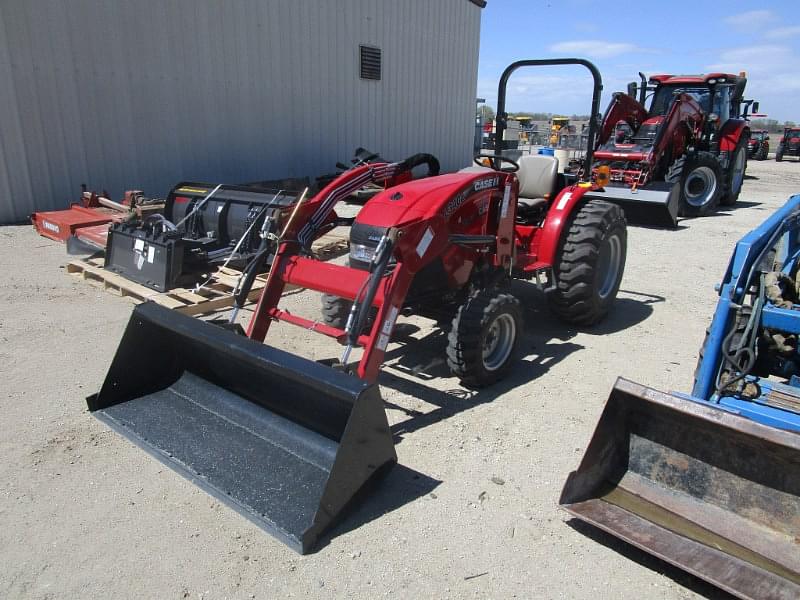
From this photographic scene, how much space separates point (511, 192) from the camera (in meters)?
4.51

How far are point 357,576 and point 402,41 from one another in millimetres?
13950

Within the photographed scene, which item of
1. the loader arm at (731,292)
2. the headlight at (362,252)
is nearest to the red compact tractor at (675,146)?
the loader arm at (731,292)

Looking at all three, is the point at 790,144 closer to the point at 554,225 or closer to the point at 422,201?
the point at 554,225

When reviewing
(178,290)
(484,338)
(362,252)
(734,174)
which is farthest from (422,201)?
(734,174)

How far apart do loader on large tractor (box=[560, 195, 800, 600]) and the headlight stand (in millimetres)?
1826

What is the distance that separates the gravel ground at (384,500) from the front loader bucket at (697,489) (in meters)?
0.18

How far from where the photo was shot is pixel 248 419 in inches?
129

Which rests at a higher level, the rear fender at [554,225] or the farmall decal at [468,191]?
the farmall decal at [468,191]

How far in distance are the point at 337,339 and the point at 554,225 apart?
8.03 feet

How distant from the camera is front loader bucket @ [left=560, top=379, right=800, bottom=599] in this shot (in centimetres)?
233

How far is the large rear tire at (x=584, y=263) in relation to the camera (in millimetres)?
4945

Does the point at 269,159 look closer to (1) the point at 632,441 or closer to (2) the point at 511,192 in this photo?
(2) the point at 511,192

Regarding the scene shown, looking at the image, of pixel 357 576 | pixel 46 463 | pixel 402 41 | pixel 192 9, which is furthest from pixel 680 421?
pixel 402 41

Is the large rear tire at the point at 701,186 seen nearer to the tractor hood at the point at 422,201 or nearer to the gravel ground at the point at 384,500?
the gravel ground at the point at 384,500
